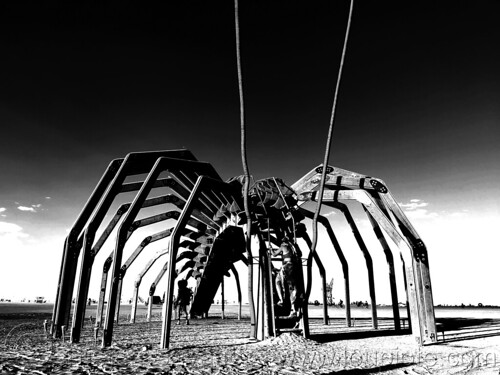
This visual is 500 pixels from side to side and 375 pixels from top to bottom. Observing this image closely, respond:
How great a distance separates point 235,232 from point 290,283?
3.60 meters

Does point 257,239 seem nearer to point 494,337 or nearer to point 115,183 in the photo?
point 115,183

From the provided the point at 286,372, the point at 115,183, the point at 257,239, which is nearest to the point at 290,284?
the point at 257,239

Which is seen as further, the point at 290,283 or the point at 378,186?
the point at 378,186

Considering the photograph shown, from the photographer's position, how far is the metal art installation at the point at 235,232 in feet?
28.8

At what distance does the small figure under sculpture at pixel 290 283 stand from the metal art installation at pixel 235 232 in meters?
0.03

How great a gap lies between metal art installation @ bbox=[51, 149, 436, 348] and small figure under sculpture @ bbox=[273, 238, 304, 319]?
33 millimetres

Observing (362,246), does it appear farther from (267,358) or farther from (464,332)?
(267,358)

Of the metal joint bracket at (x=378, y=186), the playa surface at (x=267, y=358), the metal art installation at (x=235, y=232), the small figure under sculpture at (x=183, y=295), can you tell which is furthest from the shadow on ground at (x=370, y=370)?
the small figure under sculpture at (x=183, y=295)

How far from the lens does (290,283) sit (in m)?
10.6

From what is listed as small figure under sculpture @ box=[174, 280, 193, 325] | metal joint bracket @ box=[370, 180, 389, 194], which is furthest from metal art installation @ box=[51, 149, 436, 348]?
small figure under sculpture @ box=[174, 280, 193, 325]

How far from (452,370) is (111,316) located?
727 cm

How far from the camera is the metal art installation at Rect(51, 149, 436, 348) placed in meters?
8.79

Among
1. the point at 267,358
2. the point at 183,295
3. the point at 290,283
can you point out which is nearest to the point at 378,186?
the point at 290,283

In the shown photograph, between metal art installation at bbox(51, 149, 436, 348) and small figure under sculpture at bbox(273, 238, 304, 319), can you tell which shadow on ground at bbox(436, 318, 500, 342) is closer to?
metal art installation at bbox(51, 149, 436, 348)
